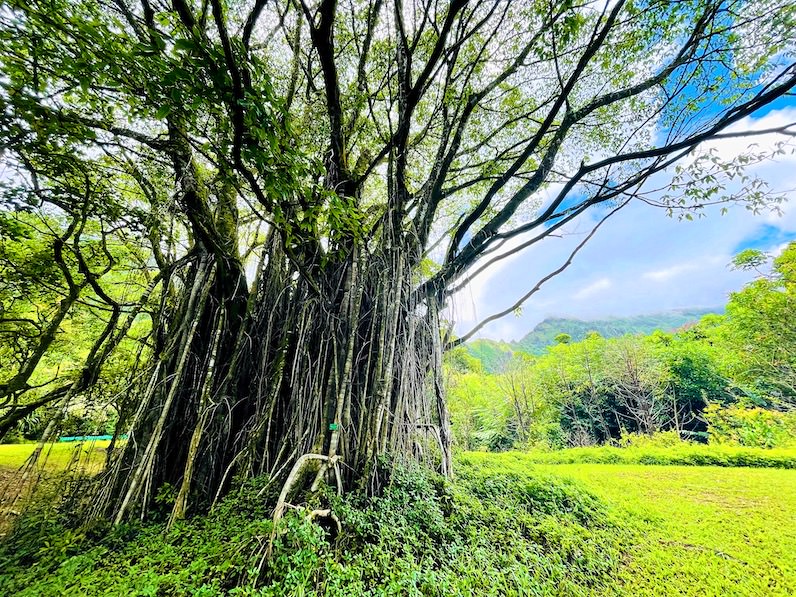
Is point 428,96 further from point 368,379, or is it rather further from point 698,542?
point 698,542

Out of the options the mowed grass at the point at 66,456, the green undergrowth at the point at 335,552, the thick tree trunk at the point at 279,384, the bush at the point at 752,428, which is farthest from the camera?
the bush at the point at 752,428

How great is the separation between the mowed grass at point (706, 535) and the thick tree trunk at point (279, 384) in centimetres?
159

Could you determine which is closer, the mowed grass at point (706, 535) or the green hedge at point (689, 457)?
the mowed grass at point (706, 535)

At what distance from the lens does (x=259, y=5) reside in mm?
2236

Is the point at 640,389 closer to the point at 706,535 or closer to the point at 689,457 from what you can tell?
the point at 689,457

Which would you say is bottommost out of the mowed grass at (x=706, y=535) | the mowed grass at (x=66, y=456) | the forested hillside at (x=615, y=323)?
the mowed grass at (x=706, y=535)

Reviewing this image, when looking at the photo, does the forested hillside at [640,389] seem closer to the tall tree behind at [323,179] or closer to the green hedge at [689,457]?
the green hedge at [689,457]

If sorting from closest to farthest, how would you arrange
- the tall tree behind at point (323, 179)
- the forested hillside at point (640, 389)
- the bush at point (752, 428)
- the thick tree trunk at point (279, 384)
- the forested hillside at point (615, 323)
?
the tall tree behind at point (323, 179) → the thick tree trunk at point (279, 384) → the bush at point (752, 428) → the forested hillside at point (640, 389) → the forested hillside at point (615, 323)

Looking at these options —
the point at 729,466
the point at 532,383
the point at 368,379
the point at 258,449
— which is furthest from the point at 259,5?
the point at 532,383

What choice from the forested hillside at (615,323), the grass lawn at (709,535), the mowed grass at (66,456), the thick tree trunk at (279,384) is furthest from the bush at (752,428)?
the mowed grass at (66,456)

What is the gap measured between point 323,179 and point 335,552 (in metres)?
2.64

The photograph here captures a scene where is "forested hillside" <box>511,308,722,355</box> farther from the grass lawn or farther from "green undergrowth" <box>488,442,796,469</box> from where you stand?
the grass lawn

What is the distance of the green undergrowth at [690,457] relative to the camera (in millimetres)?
6277

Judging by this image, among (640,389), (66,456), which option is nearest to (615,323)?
(640,389)
